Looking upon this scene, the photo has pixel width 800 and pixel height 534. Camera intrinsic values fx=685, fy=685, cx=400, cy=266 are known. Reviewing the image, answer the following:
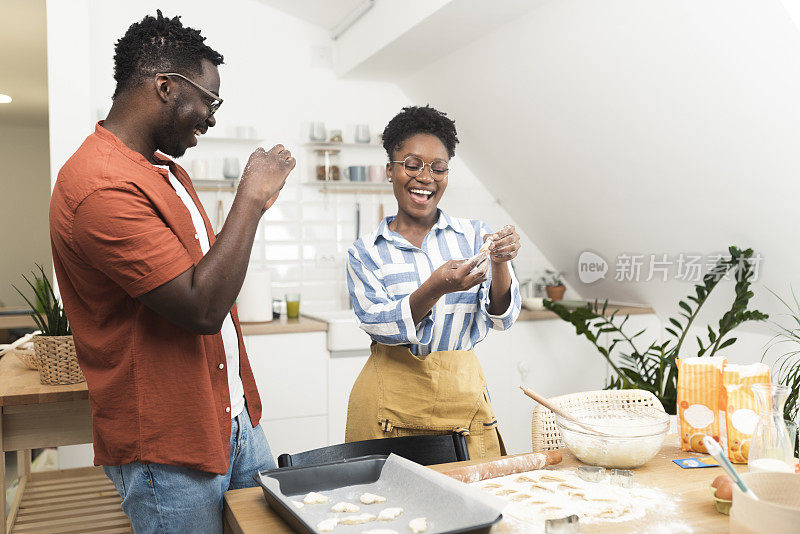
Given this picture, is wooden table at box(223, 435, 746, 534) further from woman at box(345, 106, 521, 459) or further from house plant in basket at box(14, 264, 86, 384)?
house plant in basket at box(14, 264, 86, 384)

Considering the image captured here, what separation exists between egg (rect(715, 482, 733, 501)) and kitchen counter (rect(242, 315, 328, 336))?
2418mm

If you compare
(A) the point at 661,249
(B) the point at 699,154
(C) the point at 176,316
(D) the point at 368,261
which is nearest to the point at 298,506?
(C) the point at 176,316

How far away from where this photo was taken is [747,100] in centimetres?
260

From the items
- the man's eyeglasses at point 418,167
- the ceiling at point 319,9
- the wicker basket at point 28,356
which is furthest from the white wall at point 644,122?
the wicker basket at point 28,356

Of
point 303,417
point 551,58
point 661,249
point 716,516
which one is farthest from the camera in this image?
point 661,249

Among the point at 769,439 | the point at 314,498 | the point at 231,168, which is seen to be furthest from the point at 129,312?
the point at 231,168

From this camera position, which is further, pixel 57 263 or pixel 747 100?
pixel 747 100

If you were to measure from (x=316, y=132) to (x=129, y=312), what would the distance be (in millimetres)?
2858

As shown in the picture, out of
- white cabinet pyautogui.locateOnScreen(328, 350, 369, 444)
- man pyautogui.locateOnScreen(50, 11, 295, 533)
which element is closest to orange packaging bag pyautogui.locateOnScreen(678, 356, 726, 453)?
man pyautogui.locateOnScreen(50, 11, 295, 533)

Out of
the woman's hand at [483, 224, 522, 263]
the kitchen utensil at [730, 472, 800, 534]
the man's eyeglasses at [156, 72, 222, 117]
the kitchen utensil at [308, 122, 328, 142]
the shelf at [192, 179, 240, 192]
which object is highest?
the kitchen utensil at [308, 122, 328, 142]

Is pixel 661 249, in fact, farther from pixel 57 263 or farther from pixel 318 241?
pixel 57 263

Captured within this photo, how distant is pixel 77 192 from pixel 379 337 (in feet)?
2.78

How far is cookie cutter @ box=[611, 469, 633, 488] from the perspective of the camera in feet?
4.36

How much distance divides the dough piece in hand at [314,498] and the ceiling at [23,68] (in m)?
3.09
